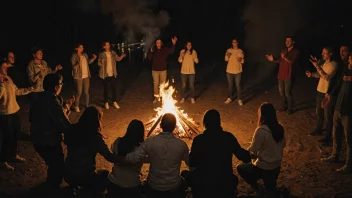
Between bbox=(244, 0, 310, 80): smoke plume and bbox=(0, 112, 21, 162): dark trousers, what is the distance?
37.4 ft

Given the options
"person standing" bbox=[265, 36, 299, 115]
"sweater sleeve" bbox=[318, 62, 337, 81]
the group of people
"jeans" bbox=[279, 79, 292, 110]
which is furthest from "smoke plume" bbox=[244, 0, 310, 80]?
the group of people

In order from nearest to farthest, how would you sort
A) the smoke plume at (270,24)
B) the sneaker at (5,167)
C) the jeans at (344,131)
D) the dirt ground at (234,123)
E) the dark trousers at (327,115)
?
the dirt ground at (234,123), the jeans at (344,131), the sneaker at (5,167), the dark trousers at (327,115), the smoke plume at (270,24)

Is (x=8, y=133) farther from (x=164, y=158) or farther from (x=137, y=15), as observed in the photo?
(x=137, y=15)

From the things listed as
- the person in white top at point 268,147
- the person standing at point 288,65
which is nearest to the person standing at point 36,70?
the person in white top at point 268,147

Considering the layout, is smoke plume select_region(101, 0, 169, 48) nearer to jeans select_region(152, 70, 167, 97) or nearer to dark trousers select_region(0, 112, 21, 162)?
jeans select_region(152, 70, 167, 97)

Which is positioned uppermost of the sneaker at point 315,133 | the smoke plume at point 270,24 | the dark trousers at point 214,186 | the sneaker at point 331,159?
the smoke plume at point 270,24

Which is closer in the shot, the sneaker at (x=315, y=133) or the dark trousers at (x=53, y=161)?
the dark trousers at (x=53, y=161)

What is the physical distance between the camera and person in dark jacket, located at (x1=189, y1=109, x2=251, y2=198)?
193 inches

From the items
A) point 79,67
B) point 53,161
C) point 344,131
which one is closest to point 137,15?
point 79,67

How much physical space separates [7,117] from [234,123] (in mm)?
5753

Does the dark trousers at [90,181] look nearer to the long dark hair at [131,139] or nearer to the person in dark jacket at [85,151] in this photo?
the person in dark jacket at [85,151]

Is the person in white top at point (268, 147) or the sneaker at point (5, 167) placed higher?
the person in white top at point (268, 147)

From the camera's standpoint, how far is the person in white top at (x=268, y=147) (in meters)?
5.46

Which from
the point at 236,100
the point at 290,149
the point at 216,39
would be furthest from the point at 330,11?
the point at 290,149
